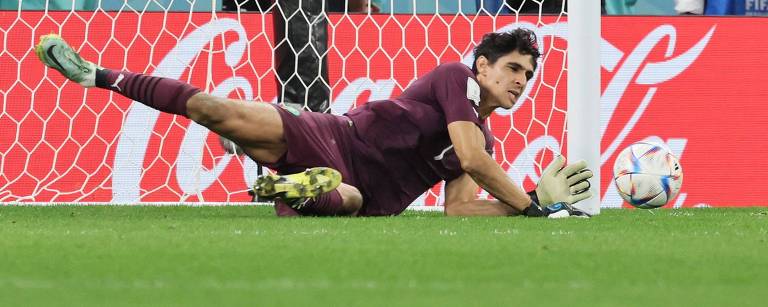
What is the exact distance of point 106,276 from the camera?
108 inches

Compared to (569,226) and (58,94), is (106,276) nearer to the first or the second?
(569,226)

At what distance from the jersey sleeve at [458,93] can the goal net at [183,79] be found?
148 cm

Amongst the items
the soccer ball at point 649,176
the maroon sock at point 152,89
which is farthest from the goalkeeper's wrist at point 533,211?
the maroon sock at point 152,89

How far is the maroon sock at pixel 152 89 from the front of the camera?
15.4 ft

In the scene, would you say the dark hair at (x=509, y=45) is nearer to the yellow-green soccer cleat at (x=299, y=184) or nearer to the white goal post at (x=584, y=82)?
the white goal post at (x=584, y=82)

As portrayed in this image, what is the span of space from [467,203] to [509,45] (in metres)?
0.63

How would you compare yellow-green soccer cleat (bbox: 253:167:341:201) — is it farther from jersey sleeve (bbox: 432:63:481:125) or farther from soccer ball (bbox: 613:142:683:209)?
soccer ball (bbox: 613:142:683:209)

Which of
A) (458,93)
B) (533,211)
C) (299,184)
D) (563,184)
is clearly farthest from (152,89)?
(563,184)

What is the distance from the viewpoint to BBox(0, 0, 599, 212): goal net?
6520mm

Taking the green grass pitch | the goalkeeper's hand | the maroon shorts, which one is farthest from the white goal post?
the maroon shorts

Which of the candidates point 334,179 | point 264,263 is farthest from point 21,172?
point 264,263

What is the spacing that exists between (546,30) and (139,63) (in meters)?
2.01

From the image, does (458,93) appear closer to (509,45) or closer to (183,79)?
(509,45)

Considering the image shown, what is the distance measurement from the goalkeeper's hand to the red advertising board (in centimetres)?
148
